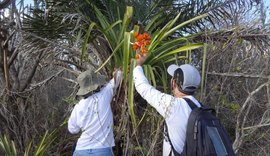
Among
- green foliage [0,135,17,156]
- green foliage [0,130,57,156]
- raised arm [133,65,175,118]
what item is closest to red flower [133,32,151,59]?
raised arm [133,65,175,118]

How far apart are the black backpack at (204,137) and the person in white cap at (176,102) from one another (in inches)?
2.6

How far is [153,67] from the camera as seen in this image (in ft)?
14.5

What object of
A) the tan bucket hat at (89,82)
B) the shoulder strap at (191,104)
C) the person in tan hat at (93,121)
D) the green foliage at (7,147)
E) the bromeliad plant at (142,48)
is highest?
the bromeliad plant at (142,48)

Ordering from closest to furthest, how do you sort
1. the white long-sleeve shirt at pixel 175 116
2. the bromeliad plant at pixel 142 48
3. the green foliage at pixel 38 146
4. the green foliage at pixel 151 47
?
the white long-sleeve shirt at pixel 175 116 < the bromeliad plant at pixel 142 48 < the green foliage at pixel 151 47 < the green foliage at pixel 38 146

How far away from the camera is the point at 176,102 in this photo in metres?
3.11

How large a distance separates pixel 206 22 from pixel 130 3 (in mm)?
1410

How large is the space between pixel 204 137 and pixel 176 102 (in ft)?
1.04

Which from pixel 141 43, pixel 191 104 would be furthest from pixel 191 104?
pixel 141 43

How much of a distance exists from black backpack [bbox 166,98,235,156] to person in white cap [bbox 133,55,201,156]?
0.07 metres

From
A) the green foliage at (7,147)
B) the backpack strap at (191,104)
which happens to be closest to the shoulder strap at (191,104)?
the backpack strap at (191,104)

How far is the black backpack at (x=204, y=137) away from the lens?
2.98 m

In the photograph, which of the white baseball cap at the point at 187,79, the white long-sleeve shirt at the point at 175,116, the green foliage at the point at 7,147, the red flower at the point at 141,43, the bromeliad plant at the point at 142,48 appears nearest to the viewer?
the white long-sleeve shirt at the point at 175,116

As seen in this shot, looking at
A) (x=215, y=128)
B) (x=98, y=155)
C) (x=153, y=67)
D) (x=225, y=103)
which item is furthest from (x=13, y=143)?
(x=215, y=128)

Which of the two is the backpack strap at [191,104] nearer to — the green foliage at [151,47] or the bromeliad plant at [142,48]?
the bromeliad plant at [142,48]
